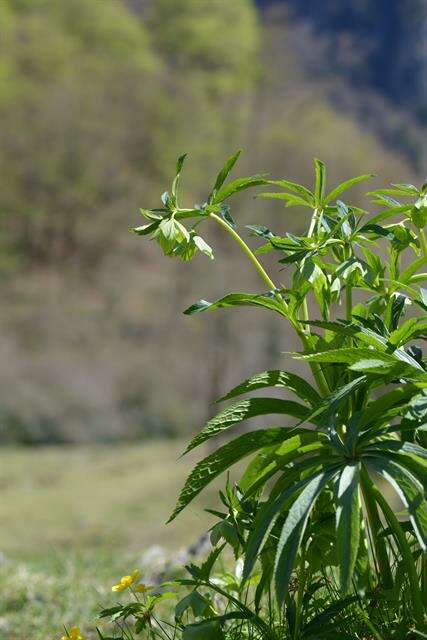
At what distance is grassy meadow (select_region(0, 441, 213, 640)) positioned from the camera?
2.86 m

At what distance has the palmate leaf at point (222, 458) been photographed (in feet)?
3.95

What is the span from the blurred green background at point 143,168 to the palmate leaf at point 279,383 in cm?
714

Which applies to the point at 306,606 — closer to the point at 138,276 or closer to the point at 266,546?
the point at 266,546

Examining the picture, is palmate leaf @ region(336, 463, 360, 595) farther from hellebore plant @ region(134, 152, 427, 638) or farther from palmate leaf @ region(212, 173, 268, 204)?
palmate leaf @ region(212, 173, 268, 204)

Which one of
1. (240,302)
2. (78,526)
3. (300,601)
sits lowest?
(300,601)

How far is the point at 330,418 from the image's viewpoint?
110cm

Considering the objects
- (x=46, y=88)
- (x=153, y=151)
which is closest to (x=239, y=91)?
(x=153, y=151)

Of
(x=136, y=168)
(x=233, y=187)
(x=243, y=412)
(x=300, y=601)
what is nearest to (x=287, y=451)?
(x=243, y=412)

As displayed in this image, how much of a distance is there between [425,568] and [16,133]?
13.6 meters

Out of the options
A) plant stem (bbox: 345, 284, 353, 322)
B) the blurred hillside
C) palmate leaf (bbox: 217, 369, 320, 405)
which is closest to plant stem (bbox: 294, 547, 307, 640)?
palmate leaf (bbox: 217, 369, 320, 405)

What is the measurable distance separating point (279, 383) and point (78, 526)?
19.8 ft

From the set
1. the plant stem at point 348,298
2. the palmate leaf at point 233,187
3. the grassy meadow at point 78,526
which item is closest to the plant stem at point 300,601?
the plant stem at point 348,298

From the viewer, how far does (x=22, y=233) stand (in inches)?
565

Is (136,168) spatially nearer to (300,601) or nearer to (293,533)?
(300,601)
